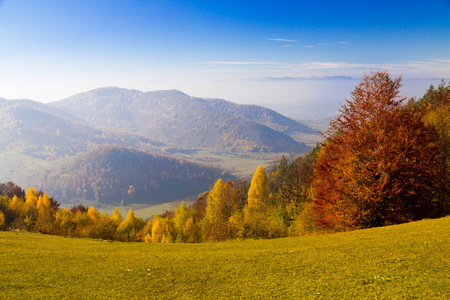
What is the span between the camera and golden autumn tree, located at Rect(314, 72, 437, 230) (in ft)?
87.6

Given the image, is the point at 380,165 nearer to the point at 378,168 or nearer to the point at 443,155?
the point at 378,168

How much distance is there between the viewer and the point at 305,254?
1866 cm

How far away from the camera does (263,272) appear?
1598 cm

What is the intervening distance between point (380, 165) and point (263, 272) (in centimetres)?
1810

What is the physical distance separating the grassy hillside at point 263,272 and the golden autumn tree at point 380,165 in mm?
5821

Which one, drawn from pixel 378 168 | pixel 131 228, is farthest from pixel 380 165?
pixel 131 228

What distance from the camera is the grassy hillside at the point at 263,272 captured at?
1255 centimetres

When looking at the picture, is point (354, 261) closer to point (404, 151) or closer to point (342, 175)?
point (342, 175)

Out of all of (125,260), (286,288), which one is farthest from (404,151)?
(125,260)

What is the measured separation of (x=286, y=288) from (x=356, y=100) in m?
26.0

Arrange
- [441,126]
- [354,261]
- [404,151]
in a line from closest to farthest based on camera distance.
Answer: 1. [354,261]
2. [404,151]
3. [441,126]

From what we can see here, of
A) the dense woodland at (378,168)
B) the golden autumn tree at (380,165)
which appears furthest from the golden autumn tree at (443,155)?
the golden autumn tree at (380,165)

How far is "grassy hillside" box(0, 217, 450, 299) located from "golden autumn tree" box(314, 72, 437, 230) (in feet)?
19.1

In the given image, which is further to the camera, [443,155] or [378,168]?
[443,155]
